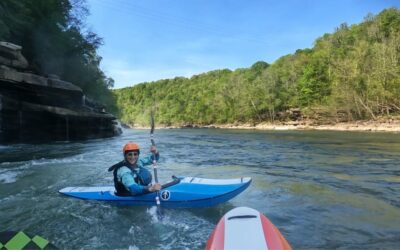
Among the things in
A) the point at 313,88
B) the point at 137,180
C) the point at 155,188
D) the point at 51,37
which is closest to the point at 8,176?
the point at 137,180

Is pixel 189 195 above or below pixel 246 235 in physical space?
below

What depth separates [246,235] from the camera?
11.3ft

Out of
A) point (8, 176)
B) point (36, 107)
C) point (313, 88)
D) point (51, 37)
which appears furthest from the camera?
point (313, 88)

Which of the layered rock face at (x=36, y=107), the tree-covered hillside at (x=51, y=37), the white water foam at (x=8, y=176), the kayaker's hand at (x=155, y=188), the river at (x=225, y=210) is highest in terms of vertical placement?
the tree-covered hillside at (x=51, y=37)

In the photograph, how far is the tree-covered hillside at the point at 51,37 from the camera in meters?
22.1

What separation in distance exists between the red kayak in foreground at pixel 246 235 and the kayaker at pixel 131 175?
2671mm

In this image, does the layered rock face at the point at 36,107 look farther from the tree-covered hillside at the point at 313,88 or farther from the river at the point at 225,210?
the river at the point at 225,210

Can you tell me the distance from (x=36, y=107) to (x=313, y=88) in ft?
173

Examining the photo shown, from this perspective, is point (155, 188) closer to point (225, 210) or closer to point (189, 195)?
point (189, 195)

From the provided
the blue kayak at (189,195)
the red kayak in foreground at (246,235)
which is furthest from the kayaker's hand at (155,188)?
the red kayak in foreground at (246,235)

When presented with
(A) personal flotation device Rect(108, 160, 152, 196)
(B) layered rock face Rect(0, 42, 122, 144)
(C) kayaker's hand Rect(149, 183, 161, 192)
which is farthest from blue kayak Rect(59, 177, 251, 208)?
(B) layered rock face Rect(0, 42, 122, 144)

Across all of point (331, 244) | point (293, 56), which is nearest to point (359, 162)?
point (331, 244)

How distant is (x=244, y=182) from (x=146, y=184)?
1886 millimetres

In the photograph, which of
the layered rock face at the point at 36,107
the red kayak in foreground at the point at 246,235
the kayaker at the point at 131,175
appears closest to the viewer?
the red kayak in foreground at the point at 246,235
